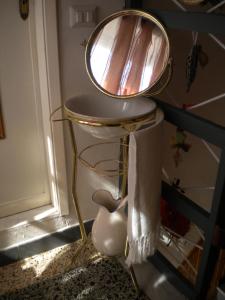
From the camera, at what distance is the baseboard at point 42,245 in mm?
1632

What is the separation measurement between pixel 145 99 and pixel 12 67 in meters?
0.64

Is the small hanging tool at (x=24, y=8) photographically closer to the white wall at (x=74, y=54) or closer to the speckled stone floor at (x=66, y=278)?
the white wall at (x=74, y=54)

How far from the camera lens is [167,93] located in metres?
1.63

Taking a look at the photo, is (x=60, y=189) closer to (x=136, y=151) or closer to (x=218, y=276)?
(x=136, y=151)

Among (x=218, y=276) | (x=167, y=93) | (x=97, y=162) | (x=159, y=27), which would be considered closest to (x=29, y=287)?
(x=97, y=162)

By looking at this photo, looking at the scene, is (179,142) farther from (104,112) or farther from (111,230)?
(111,230)

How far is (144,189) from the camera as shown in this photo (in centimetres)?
117

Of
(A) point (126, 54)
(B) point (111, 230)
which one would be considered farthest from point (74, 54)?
(B) point (111, 230)

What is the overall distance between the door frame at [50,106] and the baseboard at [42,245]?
0.15 meters

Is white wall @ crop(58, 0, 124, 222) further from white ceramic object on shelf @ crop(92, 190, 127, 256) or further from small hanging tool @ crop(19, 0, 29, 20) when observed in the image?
white ceramic object on shelf @ crop(92, 190, 127, 256)

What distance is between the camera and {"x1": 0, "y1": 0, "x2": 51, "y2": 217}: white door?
4.23 ft

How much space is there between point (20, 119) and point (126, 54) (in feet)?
2.07

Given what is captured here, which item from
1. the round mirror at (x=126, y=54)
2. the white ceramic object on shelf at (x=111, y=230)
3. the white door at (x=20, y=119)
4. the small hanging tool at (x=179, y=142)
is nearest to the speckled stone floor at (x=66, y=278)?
the white ceramic object on shelf at (x=111, y=230)

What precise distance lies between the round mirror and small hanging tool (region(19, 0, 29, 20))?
0.32 m
